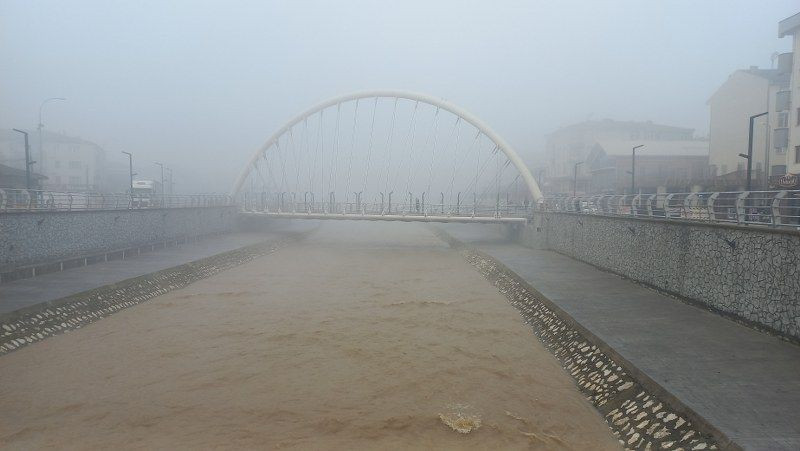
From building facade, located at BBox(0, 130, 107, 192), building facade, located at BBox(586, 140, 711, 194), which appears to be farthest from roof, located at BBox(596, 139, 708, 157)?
building facade, located at BBox(0, 130, 107, 192)

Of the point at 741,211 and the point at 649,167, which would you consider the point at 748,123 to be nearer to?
the point at 649,167

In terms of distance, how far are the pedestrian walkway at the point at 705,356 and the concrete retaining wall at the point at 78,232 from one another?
54.0ft

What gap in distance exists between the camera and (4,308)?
40.2ft

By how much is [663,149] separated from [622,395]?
42424 mm

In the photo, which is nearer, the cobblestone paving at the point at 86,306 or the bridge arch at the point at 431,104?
the cobblestone paving at the point at 86,306

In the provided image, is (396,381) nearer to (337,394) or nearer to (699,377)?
(337,394)

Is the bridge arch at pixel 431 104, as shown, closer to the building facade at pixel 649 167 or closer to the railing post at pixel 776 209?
the building facade at pixel 649 167

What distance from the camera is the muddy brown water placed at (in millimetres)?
7578

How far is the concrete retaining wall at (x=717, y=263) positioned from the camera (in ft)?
30.4

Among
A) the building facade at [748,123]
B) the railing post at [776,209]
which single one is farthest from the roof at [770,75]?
the railing post at [776,209]

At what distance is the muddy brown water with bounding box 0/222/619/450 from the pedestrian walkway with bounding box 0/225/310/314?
5.05 ft

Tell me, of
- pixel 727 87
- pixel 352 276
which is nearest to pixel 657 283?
pixel 352 276

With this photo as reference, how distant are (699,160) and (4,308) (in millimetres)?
41674

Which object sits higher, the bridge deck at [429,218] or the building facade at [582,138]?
the building facade at [582,138]
